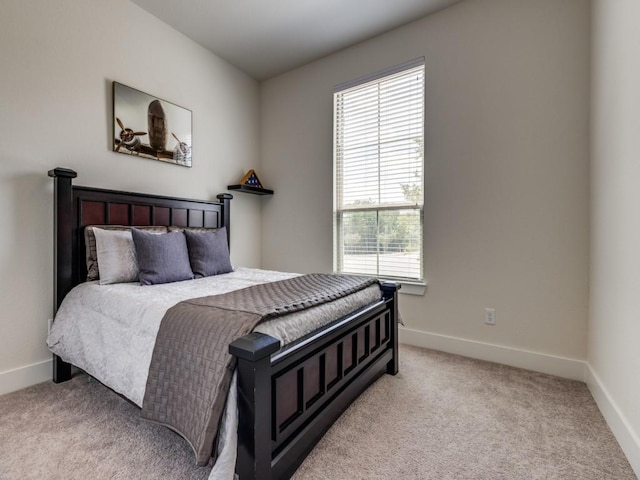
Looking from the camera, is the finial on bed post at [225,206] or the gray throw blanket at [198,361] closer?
the gray throw blanket at [198,361]

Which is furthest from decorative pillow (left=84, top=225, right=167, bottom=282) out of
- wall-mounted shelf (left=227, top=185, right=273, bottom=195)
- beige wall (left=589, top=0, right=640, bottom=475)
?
beige wall (left=589, top=0, right=640, bottom=475)

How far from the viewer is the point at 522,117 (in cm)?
239

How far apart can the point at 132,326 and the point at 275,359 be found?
2.95 ft

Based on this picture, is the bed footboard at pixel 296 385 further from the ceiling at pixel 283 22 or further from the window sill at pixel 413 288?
the ceiling at pixel 283 22

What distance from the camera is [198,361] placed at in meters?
1.22

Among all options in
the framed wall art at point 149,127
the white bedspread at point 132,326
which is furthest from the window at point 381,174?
the framed wall art at point 149,127

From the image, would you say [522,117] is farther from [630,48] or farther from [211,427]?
[211,427]

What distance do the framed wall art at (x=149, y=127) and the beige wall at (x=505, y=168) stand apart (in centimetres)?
194

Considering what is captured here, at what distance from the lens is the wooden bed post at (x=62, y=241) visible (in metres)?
2.15

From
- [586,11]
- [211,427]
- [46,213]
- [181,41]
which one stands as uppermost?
[181,41]

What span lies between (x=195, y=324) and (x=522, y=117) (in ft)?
8.82

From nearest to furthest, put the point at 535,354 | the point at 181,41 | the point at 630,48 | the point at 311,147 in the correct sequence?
1. the point at 630,48
2. the point at 535,354
3. the point at 181,41
4. the point at 311,147

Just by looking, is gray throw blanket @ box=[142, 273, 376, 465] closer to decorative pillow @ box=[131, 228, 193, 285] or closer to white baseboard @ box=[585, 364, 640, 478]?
decorative pillow @ box=[131, 228, 193, 285]

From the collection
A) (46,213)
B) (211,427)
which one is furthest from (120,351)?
(46,213)
